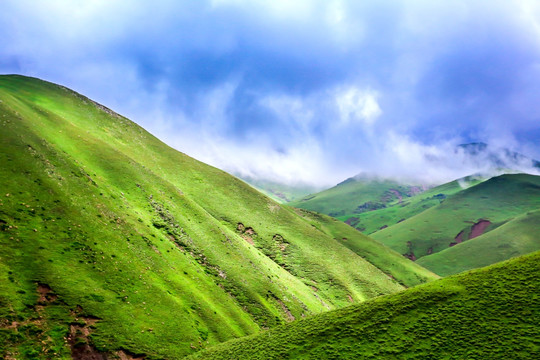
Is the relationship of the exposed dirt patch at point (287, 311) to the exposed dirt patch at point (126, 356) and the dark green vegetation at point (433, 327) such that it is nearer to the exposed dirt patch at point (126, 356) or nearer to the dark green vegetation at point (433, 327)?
the dark green vegetation at point (433, 327)

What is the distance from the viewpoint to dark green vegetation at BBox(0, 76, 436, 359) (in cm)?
3831

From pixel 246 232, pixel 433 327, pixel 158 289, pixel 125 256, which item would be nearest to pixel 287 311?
pixel 158 289

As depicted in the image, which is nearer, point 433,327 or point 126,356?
point 433,327

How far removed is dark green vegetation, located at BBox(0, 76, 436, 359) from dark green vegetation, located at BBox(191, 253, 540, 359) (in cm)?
1112

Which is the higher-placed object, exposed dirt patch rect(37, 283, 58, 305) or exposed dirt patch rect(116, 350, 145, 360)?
exposed dirt patch rect(37, 283, 58, 305)

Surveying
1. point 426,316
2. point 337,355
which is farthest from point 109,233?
point 426,316

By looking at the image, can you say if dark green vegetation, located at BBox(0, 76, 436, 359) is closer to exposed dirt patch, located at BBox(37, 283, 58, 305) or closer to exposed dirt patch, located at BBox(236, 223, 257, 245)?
exposed dirt patch, located at BBox(37, 283, 58, 305)

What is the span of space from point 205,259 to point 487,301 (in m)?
51.8

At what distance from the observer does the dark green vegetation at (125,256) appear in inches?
1508

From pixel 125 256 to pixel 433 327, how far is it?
44.9 metres

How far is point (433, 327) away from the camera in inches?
1505

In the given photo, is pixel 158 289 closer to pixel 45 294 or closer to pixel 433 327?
pixel 45 294

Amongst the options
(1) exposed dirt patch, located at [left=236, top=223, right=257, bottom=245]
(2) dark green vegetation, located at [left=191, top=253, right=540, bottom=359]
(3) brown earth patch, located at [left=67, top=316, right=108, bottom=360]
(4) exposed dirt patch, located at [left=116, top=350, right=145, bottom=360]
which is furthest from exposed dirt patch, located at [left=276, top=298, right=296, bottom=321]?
(3) brown earth patch, located at [left=67, top=316, right=108, bottom=360]

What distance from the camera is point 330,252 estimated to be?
120 meters
